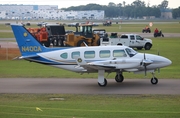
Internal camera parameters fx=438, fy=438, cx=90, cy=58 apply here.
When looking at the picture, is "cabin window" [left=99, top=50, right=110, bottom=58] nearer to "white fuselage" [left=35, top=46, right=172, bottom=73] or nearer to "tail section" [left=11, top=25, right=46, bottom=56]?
"white fuselage" [left=35, top=46, right=172, bottom=73]

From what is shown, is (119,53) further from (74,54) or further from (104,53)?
(74,54)

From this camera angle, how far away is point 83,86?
2284 centimetres

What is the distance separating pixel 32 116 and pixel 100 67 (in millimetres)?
7146

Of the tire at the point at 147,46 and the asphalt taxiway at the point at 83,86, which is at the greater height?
the asphalt taxiway at the point at 83,86

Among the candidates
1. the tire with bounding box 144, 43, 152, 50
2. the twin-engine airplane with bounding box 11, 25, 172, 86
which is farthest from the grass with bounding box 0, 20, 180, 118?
the tire with bounding box 144, 43, 152, 50

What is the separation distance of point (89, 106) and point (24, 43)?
25.4 ft

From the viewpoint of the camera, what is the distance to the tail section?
928 inches

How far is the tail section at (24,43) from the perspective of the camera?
23.6 m

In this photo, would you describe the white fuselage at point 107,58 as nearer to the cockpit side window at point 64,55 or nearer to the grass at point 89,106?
the cockpit side window at point 64,55

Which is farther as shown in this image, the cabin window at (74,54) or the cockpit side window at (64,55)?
the cockpit side window at (64,55)

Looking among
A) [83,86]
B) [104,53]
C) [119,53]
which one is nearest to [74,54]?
[104,53]

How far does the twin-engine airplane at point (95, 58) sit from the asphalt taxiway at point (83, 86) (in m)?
0.67

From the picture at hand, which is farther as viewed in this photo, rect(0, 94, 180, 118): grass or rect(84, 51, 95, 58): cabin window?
rect(84, 51, 95, 58): cabin window

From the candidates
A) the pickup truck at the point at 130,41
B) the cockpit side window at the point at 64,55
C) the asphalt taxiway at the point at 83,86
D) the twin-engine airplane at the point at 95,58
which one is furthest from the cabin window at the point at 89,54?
the pickup truck at the point at 130,41
